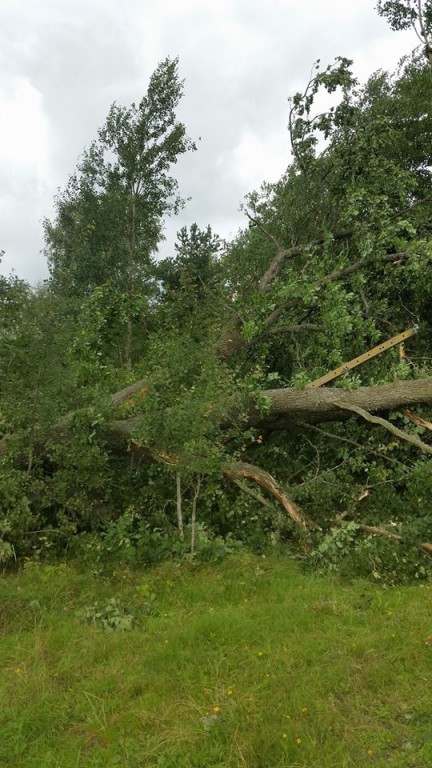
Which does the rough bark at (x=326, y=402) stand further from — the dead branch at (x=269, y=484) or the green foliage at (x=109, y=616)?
the green foliage at (x=109, y=616)

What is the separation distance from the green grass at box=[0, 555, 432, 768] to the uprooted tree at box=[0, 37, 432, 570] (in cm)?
94

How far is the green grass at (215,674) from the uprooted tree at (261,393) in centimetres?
94

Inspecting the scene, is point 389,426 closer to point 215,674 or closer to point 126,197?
point 215,674

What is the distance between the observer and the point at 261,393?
234 inches

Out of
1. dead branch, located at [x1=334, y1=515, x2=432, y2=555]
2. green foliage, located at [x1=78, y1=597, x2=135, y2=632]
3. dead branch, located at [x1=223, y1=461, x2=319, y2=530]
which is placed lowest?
green foliage, located at [x1=78, y1=597, x2=135, y2=632]

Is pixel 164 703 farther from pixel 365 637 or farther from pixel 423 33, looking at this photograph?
pixel 423 33

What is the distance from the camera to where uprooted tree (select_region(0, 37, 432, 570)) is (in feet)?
16.7

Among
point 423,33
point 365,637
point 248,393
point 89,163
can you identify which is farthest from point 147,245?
point 365,637

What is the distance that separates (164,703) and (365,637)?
1373 millimetres

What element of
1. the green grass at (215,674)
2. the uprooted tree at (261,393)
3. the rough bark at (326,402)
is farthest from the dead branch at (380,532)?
the rough bark at (326,402)

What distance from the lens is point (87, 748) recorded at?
250cm

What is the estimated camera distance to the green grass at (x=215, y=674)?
2.45m

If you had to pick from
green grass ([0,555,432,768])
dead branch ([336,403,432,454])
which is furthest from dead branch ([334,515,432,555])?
dead branch ([336,403,432,454])

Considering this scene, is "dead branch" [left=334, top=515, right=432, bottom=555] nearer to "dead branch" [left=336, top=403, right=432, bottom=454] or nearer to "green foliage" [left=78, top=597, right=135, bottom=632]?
"dead branch" [left=336, top=403, right=432, bottom=454]
